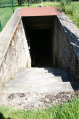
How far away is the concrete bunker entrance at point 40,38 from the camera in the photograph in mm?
9766

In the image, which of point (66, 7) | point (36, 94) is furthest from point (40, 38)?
point (36, 94)

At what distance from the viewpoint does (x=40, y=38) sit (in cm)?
1656

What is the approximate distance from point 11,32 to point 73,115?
4.39 meters

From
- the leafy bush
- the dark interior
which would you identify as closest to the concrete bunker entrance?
the dark interior

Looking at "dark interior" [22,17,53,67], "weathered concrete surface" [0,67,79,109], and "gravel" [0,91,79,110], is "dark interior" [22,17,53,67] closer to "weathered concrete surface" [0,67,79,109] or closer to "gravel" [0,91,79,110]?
"weathered concrete surface" [0,67,79,109]

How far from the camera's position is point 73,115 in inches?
91.7

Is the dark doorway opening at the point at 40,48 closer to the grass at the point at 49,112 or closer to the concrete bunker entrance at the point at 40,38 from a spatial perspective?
the concrete bunker entrance at the point at 40,38

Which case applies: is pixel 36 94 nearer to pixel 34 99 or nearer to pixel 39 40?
pixel 34 99

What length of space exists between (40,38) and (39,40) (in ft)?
1.13

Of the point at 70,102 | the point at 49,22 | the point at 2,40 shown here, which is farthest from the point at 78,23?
the point at 70,102

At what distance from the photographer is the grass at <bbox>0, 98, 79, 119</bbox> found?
2371 millimetres

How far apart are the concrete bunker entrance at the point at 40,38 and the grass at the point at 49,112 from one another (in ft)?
25.4

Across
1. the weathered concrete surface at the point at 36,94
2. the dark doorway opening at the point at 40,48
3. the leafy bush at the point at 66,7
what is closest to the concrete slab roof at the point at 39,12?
the leafy bush at the point at 66,7

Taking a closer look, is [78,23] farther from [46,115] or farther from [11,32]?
[46,115]
